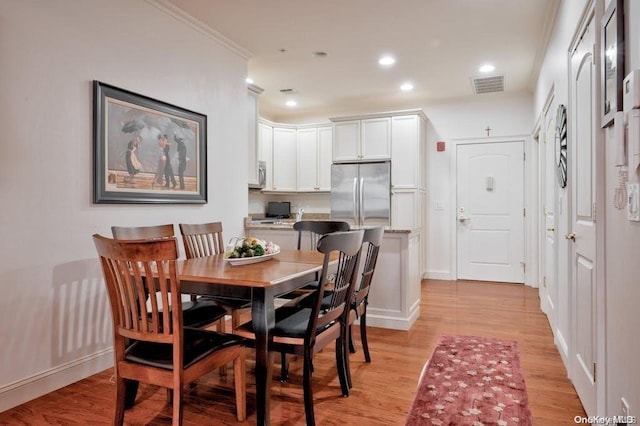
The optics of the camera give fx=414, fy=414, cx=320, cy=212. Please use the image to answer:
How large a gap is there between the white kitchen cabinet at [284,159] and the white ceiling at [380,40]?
79 cm

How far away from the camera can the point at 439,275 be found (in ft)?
20.4

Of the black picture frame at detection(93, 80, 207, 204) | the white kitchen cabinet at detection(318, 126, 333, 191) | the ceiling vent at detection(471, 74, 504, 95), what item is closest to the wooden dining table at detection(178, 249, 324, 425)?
the black picture frame at detection(93, 80, 207, 204)

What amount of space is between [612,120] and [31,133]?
291 centimetres

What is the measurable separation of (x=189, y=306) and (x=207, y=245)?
664 mm

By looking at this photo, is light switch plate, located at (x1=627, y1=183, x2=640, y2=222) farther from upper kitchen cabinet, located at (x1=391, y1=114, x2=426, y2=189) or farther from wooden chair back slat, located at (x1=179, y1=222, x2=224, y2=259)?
upper kitchen cabinet, located at (x1=391, y1=114, x2=426, y2=189)

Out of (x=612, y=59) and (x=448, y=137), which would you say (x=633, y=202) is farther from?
(x=448, y=137)

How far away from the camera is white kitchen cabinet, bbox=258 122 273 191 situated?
6.30 m

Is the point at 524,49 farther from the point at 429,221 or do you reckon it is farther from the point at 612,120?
the point at 612,120

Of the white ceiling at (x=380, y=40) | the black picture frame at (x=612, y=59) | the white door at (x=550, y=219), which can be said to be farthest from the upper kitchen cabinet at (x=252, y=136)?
the black picture frame at (x=612, y=59)

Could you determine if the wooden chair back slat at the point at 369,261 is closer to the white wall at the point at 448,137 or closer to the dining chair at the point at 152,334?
the dining chair at the point at 152,334

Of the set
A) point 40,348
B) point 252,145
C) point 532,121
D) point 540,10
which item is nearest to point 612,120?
point 540,10

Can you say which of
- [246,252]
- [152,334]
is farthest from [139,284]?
[246,252]

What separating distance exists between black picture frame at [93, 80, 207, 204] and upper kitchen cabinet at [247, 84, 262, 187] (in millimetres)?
880

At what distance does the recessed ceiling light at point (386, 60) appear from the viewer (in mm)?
4500
